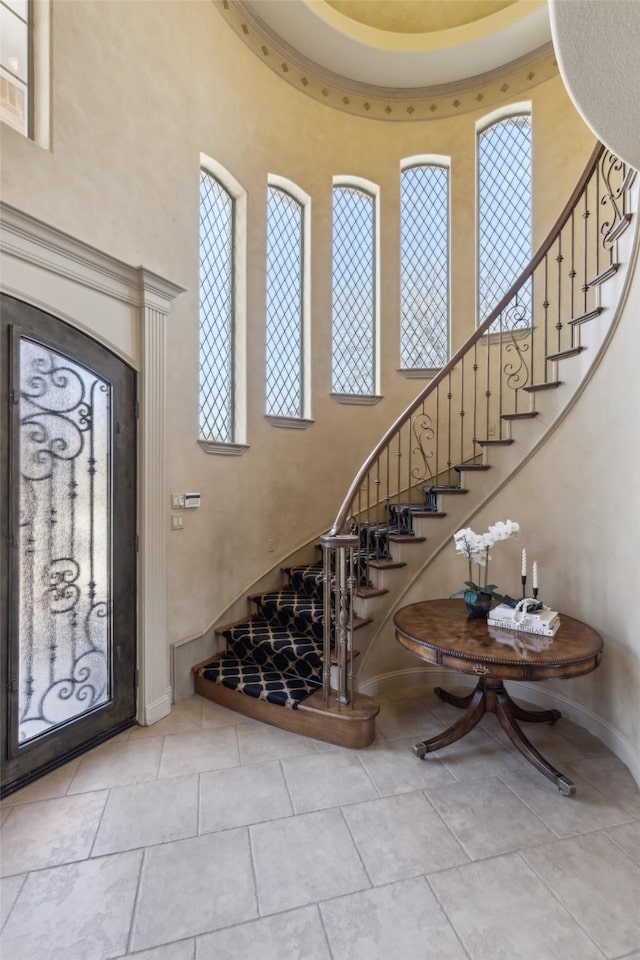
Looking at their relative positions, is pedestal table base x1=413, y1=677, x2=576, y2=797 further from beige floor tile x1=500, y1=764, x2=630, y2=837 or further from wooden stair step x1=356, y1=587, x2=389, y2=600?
wooden stair step x1=356, y1=587, x2=389, y2=600

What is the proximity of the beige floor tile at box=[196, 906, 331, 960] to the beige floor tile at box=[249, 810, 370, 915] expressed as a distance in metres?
0.05

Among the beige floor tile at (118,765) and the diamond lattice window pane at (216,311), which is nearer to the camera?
the beige floor tile at (118,765)

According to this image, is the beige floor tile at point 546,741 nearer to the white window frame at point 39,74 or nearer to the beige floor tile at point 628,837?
the beige floor tile at point 628,837

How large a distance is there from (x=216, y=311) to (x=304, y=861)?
3621 mm

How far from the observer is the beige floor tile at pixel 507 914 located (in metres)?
1.48

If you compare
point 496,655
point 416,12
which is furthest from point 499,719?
point 416,12

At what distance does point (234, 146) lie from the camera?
3.78m

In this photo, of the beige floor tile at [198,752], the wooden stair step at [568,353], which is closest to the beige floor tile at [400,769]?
the beige floor tile at [198,752]

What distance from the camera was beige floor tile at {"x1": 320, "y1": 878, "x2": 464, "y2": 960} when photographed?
147cm

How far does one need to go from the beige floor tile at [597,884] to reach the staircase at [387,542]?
41.1 inches

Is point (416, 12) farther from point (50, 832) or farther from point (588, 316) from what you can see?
point (50, 832)

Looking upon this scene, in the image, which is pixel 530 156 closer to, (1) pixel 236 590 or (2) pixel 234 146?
(2) pixel 234 146

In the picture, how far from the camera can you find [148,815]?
2.09m

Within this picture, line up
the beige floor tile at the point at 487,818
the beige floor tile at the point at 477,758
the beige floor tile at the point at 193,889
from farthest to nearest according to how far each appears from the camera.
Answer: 1. the beige floor tile at the point at 477,758
2. the beige floor tile at the point at 487,818
3. the beige floor tile at the point at 193,889
